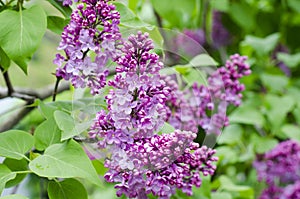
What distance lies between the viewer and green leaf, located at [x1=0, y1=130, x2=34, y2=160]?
0.66 metres

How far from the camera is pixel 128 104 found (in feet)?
1.95

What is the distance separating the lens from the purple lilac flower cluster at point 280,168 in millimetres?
1403

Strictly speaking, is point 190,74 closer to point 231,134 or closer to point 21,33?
point 21,33

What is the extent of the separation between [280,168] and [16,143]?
918mm

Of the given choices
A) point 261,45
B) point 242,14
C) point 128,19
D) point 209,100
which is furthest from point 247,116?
point 128,19

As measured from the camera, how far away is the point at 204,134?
2.39 feet

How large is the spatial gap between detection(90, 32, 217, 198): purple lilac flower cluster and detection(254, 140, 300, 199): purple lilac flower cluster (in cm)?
83

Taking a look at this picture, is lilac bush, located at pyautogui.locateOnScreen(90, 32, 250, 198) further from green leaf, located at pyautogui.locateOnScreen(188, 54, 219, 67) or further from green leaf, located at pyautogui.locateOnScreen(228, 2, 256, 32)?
green leaf, located at pyautogui.locateOnScreen(228, 2, 256, 32)

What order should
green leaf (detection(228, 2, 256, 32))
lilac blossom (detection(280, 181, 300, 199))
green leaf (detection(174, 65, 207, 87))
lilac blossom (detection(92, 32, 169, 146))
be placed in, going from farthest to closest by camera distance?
green leaf (detection(228, 2, 256, 32)), lilac blossom (detection(280, 181, 300, 199)), green leaf (detection(174, 65, 207, 87)), lilac blossom (detection(92, 32, 169, 146))

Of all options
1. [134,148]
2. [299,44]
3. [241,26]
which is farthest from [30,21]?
[299,44]

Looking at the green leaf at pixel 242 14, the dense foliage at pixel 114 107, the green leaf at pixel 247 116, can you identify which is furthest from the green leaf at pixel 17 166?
the green leaf at pixel 242 14

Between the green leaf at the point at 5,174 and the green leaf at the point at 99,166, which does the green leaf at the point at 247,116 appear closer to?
the green leaf at the point at 99,166

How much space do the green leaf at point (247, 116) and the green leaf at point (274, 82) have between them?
6.0 inches

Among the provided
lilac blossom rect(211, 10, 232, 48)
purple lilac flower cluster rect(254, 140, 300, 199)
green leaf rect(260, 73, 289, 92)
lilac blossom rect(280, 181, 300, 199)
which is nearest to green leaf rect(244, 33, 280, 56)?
green leaf rect(260, 73, 289, 92)
